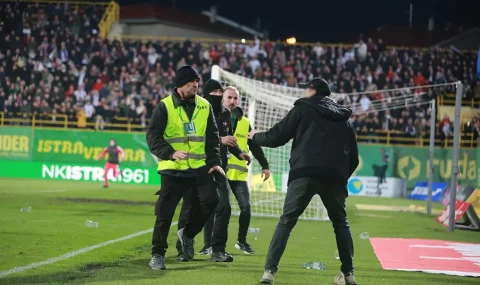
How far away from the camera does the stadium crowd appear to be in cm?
3784

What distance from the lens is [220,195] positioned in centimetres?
1108

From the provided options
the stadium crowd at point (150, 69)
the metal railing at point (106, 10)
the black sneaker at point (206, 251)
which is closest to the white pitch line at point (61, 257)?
the black sneaker at point (206, 251)

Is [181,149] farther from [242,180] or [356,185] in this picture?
[356,185]

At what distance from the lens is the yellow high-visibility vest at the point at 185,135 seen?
370 inches

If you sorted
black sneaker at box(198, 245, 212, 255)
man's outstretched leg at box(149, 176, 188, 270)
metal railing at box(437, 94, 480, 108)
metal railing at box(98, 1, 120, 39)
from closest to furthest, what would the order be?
man's outstretched leg at box(149, 176, 188, 270) → black sneaker at box(198, 245, 212, 255) → metal railing at box(437, 94, 480, 108) → metal railing at box(98, 1, 120, 39)

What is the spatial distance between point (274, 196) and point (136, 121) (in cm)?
1351

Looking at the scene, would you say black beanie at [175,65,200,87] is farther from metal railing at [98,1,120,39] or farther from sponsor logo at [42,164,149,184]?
metal railing at [98,1,120,39]

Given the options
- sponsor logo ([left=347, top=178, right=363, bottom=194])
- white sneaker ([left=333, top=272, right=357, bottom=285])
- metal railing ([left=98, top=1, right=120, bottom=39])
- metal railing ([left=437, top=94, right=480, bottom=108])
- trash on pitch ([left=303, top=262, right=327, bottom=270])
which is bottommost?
sponsor logo ([left=347, top=178, right=363, bottom=194])

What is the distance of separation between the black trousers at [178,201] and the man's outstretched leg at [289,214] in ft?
4.53

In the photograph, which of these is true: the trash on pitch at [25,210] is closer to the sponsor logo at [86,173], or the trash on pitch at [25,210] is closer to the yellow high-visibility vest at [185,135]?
the yellow high-visibility vest at [185,135]

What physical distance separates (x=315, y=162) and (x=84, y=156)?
96.4 feet

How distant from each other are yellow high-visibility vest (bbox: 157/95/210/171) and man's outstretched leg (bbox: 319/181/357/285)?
165cm

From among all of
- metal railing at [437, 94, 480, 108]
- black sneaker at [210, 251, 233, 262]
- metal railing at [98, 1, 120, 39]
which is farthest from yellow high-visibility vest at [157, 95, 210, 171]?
metal railing at [98, 1, 120, 39]

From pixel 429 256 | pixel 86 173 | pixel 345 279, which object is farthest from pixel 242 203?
pixel 86 173
